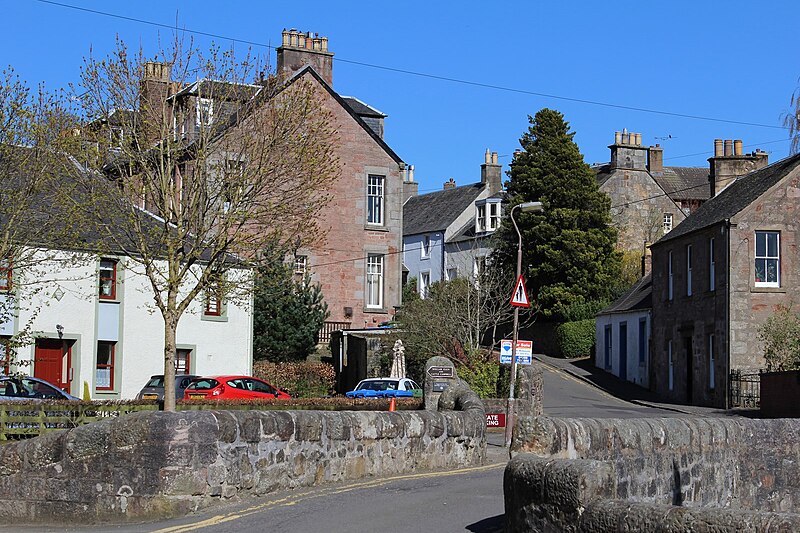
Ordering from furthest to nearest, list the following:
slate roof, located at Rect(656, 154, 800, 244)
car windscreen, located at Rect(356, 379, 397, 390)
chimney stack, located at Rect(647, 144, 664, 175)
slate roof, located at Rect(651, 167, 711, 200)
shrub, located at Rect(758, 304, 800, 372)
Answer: chimney stack, located at Rect(647, 144, 664, 175), slate roof, located at Rect(651, 167, 711, 200), slate roof, located at Rect(656, 154, 800, 244), shrub, located at Rect(758, 304, 800, 372), car windscreen, located at Rect(356, 379, 397, 390)

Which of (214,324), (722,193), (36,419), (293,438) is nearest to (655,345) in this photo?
(722,193)

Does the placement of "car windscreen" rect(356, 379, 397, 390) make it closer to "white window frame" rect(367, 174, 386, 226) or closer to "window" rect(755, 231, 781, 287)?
"window" rect(755, 231, 781, 287)

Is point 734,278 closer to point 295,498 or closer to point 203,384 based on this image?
point 203,384

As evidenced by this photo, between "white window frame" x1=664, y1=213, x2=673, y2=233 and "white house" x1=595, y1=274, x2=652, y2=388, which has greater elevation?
"white window frame" x1=664, y1=213, x2=673, y2=233

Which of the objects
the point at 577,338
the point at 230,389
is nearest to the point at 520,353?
the point at 230,389

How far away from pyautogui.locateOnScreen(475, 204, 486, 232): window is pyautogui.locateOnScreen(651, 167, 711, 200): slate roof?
35.2 feet

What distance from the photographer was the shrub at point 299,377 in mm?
41750

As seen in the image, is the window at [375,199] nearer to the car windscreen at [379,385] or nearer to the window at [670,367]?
the window at [670,367]

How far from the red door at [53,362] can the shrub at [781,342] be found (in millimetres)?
23513

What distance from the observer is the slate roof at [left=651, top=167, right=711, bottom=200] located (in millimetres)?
69500

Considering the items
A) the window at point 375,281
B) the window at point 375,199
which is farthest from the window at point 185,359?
the window at point 375,199

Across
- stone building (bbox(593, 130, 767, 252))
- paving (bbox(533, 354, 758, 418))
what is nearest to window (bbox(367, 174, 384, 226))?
paving (bbox(533, 354, 758, 418))

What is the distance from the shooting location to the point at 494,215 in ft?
230

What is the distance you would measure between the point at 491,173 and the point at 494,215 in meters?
6.03
